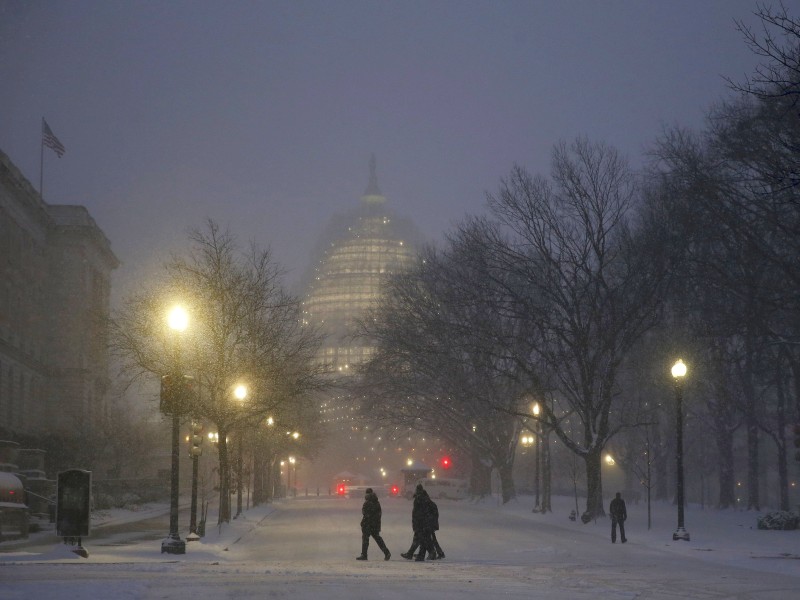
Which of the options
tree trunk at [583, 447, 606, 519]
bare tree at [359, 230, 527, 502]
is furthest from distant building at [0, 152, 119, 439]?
tree trunk at [583, 447, 606, 519]

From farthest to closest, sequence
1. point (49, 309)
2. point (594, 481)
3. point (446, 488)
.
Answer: point (49, 309) < point (446, 488) < point (594, 481)

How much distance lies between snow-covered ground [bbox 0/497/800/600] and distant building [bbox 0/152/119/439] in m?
44.3

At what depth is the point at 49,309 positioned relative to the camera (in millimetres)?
95188

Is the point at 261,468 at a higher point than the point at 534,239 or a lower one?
lower

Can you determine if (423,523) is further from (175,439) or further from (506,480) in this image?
(506,480)

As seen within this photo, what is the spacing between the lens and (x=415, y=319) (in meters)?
55.9

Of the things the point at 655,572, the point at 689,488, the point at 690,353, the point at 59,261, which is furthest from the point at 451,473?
the point at 655,572

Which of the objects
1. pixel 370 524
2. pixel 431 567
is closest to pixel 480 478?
pixel 370 524

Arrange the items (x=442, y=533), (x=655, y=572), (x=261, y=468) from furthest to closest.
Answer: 1. (x=261, y=468)
2. (x=442, y=533)
3. (x=655, y=572)

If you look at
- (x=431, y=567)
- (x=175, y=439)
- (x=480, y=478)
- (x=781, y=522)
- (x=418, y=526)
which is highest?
(x=175, y=439)

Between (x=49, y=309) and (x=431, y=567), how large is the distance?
255 ft

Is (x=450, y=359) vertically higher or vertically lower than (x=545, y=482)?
higher

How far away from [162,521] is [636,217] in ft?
92.1

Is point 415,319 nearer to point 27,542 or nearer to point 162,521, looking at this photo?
point 162,521
